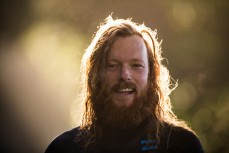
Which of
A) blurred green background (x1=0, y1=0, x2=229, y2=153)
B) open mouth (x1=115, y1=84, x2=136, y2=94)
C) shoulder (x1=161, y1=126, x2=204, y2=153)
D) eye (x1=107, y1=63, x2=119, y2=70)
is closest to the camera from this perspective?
shoulder (x1=161, y1=126, x2=204, y2=153)

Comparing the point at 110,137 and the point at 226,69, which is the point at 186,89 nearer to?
the point at 226,69

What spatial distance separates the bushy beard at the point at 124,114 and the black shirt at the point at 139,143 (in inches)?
2.6

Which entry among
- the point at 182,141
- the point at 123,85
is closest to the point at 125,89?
the point at 123,85

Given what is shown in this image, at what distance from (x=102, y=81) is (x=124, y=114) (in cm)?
37

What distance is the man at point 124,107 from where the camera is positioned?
136 inches

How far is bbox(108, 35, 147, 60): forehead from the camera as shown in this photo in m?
3.60

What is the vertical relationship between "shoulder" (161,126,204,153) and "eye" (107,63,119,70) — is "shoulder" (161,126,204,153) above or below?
below

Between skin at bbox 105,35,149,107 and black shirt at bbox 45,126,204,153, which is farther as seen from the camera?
skin at bbox 105,35,149,107

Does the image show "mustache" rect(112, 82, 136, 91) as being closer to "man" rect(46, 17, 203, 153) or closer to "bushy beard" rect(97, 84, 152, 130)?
"man" rect(46, 17, 203, 153)

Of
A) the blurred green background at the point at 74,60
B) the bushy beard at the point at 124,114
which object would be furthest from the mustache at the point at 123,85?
the blurred green background at the point at 74,60

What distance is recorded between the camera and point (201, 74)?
408 inches

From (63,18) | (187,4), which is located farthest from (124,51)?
(63,18)

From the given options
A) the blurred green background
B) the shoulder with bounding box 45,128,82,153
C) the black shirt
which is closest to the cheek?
the black shirt

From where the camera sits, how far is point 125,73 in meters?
3.49
